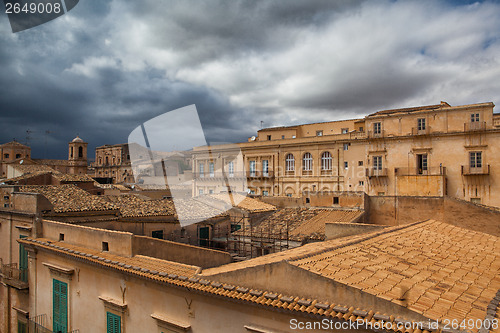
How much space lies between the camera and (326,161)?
123ft

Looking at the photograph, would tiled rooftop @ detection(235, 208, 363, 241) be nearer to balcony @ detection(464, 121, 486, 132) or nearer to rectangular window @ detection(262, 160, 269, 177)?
balcony @ detection(464, 121, 486, 132)

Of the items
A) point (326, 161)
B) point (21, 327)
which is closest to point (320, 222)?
point (21, 327)

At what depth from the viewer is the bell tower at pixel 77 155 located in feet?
192

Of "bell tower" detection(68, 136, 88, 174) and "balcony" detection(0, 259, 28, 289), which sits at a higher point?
"bell tower" detection(68, 136, 88, 174)

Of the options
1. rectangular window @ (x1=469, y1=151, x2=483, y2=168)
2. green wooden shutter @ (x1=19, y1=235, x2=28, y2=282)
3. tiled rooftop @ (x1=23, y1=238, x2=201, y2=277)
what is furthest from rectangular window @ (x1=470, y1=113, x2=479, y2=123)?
green wooden shutter @ (x1=19, y1=235, x2=28, y2=282)

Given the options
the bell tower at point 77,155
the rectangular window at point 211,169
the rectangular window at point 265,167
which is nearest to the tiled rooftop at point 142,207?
the rectangular window at point 265,167

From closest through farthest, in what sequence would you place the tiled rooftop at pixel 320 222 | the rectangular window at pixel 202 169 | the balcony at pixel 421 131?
the tiled rooftop at pixel 320 222
the balcony at pixel 421 131
the rectangular window at pixel 202 169

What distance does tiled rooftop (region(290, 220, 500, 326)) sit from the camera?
17.9 feet

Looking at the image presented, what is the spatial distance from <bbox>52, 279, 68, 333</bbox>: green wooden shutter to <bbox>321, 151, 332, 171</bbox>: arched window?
96.7 feet

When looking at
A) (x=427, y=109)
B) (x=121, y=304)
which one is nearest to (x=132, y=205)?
(x=121, y=304)

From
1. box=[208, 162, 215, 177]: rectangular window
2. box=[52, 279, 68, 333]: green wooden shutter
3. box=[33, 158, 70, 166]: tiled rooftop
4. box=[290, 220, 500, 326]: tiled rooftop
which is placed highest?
box=[33, 158, 70, 166]: tiled rooftop

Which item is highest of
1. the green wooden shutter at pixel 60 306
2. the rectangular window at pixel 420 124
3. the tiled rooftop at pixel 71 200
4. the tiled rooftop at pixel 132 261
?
the rectangular window at pixel 420 124

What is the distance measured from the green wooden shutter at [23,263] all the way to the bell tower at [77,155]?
4802 cm

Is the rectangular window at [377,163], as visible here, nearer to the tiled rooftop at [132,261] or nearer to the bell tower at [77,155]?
the tiled rooftop at [132,261]
